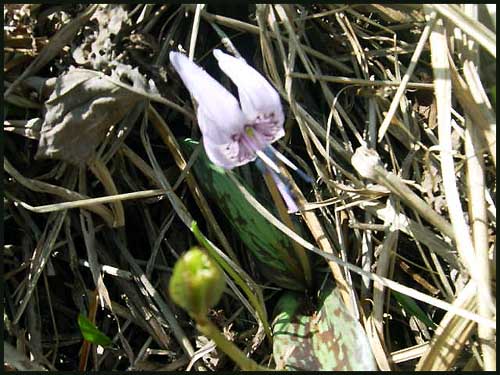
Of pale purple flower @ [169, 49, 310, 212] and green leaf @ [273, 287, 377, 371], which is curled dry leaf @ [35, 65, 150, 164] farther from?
green leaf @ [273, 287, 377, 371]

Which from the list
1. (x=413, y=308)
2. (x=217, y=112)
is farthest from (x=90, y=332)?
(x=413, y=308)

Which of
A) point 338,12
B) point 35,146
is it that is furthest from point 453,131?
point 35,146

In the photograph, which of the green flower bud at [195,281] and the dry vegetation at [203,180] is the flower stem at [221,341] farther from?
the dry vegetation at [203,180]

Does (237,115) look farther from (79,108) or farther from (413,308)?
(413,308)

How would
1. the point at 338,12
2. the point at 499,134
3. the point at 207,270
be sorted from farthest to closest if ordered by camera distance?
the point at 338,12
the point at 499,134
the point at 207,270

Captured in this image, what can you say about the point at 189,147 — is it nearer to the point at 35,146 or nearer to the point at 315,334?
the point at 35,146

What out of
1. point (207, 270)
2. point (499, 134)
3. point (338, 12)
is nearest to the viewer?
point (207, 270)
